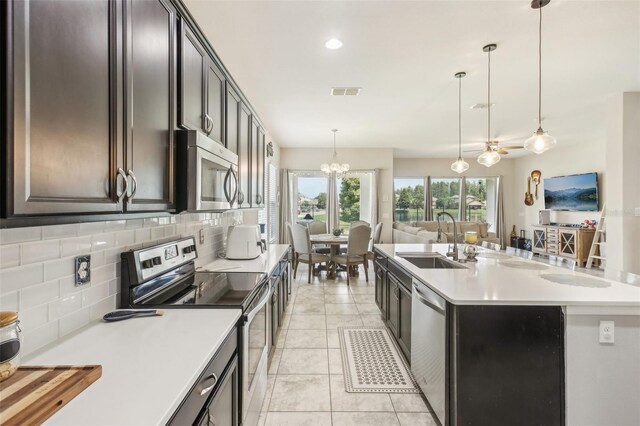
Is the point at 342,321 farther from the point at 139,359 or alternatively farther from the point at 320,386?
the point at 139,359

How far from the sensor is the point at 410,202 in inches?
349

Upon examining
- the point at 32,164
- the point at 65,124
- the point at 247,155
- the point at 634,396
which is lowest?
the point at 634,396

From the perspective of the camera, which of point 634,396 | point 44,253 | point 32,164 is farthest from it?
point 634,396

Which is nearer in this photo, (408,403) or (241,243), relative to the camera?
(408,403)

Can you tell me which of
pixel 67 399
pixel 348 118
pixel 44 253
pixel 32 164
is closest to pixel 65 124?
pixel 32 164

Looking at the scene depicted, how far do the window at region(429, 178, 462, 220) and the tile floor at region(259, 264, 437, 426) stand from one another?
230 inches

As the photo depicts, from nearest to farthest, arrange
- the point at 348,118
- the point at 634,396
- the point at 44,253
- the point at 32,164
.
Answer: the point at 32,164 → the point at 44,253 → the point at 634,396 → the point at 348,118

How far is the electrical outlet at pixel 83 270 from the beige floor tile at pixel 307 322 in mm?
2424

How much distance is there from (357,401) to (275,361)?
821mm

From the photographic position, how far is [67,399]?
2.45 ft

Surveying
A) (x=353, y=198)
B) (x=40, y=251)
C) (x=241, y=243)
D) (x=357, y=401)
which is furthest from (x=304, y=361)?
(x=353, y=198)

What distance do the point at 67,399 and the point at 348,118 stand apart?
4.77 m

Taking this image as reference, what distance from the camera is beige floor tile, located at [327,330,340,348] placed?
2951mm

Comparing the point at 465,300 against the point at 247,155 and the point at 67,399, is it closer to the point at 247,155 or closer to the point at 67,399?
the point at 67,399
